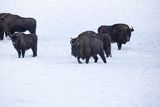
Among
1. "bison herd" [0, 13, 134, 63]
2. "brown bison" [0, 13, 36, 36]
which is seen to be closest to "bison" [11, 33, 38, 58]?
"bison herd" [0, 13, 134, 63]

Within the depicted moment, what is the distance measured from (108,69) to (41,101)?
556cm

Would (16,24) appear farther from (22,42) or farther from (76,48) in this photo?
(76,48)

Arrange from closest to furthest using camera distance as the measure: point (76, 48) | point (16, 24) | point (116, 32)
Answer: point (76, 48) < point (116, 32) < point (16, 24)

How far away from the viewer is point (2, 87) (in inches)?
414

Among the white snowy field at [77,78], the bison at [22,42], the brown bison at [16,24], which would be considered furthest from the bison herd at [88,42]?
the brown bison at [16,24]

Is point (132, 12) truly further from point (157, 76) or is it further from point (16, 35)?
point (157, 76)

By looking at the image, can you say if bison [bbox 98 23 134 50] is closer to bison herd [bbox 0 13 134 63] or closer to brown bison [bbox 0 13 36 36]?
bison herd [bbox 0 13 134 63]

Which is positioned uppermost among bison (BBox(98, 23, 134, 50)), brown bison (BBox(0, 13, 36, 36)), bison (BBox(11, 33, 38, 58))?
bison (BBox(11, 33, 38, 58))

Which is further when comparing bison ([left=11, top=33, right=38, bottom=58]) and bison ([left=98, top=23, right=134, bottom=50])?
bison ([left=98, top=23, right=134, bottom=50])

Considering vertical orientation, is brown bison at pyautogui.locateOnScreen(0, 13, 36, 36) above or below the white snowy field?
below

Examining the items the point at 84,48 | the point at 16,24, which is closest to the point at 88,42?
the point at 84,48

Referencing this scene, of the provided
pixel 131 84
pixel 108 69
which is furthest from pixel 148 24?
pixel 131 84

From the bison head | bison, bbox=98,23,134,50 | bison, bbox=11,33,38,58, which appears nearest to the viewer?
the bison head

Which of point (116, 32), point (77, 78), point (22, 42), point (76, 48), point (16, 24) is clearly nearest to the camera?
point (77, 78)
